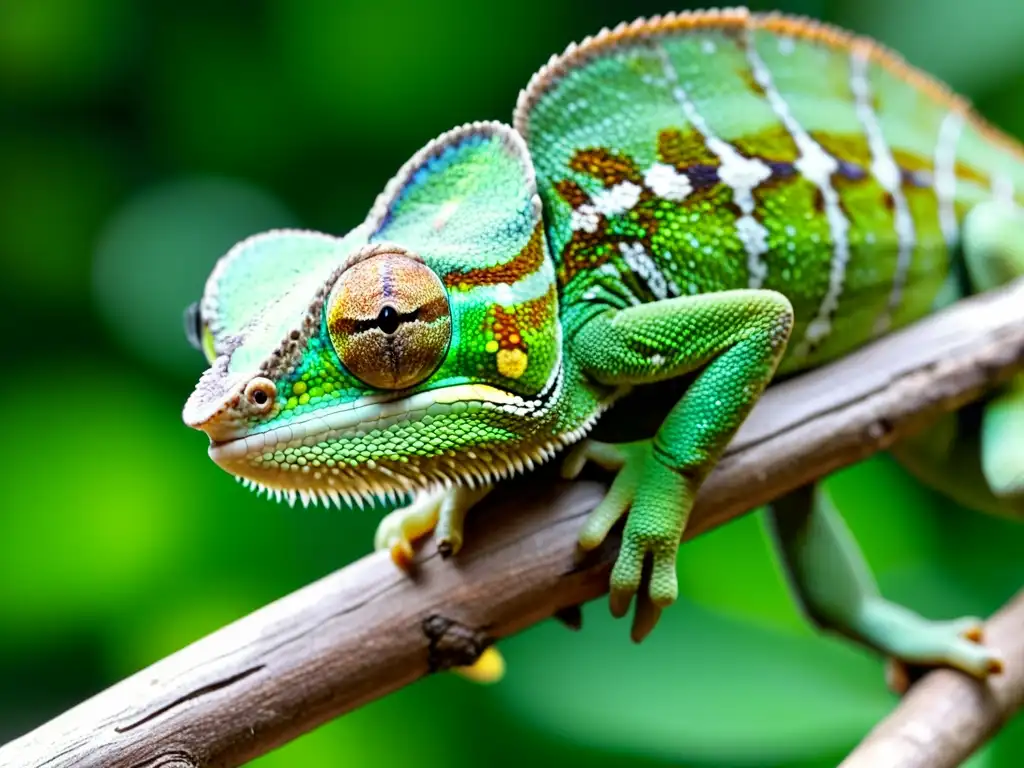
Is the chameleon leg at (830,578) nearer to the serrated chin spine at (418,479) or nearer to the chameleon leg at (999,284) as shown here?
the chameleon leg at (999,284)

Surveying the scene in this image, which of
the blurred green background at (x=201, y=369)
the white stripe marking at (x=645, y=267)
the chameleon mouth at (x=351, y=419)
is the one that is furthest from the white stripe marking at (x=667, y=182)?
the blurred green background at (x=201, y=369)

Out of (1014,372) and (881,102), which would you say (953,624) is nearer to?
(1014,372)

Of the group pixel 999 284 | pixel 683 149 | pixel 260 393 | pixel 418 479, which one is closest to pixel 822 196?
pixel 683 149

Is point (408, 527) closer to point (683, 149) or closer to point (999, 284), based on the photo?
point (683, 149)

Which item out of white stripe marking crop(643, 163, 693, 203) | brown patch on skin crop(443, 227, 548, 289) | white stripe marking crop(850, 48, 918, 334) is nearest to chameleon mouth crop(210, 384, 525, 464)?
brown patch on skin crop(443, 227, 548, 289)

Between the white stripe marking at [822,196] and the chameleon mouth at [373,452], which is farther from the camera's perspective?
the white stripe marking at [822,196]

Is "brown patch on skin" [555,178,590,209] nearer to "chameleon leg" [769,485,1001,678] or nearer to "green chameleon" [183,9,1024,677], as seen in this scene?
"green chameleon" [183,9,1024,677]
